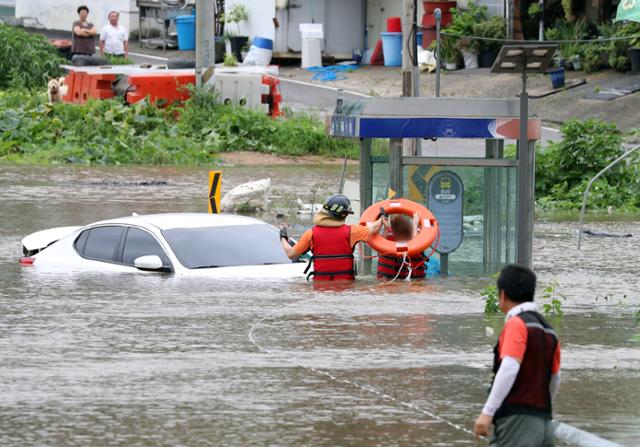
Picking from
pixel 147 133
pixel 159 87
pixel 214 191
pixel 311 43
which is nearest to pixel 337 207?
pixel 214 191

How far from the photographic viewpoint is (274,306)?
1370 centimetres

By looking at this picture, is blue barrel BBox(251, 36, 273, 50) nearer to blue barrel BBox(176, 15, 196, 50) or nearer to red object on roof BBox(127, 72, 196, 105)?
blue barrel BBox(176, 15, 196, 50)

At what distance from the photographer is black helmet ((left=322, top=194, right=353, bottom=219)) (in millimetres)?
14734

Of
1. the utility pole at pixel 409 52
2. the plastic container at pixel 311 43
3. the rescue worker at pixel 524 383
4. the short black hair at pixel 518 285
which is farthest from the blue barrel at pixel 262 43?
the rescue worker at pixel 524 383

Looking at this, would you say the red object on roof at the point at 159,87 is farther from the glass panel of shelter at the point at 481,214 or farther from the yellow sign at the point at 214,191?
the glass panel of shelter at the point at 481,214

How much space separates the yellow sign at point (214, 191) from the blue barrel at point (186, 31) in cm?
3063

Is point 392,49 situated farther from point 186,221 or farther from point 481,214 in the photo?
point 186,221

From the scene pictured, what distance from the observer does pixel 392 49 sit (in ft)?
151

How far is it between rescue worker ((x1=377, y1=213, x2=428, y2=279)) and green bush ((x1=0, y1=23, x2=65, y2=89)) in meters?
24.9

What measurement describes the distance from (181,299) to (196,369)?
3.41m

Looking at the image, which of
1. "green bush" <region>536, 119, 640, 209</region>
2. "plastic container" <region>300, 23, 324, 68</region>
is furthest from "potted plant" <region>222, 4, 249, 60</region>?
"green bush" <region>536, 119, 640, 209</region>

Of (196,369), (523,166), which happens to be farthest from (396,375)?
(523,166)

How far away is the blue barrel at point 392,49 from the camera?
151ft

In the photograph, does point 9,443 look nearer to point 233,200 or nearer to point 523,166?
point 523,166
